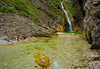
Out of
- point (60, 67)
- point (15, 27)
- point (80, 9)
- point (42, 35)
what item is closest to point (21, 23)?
point (15, 27)

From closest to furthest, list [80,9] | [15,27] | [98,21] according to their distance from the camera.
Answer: [98,21] < [15,27] < [80,9]

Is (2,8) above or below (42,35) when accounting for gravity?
above

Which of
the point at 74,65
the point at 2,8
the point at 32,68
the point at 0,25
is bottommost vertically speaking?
the point at 74,65

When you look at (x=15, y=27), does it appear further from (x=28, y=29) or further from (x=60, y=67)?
(x=60, y=67)

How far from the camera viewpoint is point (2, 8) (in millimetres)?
6816

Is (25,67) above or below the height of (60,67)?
above

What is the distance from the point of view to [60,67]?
2.54 metres

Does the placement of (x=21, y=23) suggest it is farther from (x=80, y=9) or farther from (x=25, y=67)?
(x=80, y=9)

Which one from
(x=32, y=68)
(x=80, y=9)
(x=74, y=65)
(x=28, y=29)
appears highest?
(x=80, y=9)

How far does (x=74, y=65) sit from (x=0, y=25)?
6.05m

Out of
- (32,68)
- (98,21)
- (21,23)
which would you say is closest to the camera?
(32,68)

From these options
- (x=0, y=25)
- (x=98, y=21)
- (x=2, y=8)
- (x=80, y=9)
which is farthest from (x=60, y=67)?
(x=80, y=9)

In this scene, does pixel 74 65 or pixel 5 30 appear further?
pixel 5 30

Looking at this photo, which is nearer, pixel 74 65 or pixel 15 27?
pixel 74 65
